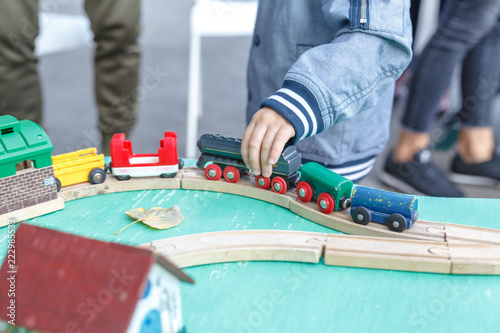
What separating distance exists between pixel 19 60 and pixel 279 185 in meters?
1.18

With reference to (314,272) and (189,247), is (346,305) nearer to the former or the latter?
(314,272)

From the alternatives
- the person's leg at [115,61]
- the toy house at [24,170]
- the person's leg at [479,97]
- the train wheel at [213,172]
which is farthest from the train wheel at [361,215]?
the person's leg at [479,97]

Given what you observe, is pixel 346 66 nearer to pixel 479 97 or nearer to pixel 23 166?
pixel 23 166

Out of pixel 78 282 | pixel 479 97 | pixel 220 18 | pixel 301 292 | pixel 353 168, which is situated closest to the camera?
pixel 78 282

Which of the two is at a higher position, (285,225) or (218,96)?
(285,225)

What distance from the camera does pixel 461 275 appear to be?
63cm

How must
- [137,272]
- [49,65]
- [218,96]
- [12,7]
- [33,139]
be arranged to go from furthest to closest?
1. [49,65]
2. [218,96]
3. [12,7]
4. [33,139]
5. [137,272]

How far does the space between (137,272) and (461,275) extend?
0.42 m

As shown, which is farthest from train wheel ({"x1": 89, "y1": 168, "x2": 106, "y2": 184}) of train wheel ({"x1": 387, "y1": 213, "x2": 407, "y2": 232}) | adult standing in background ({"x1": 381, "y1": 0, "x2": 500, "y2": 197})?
adult standing in background ({"x1": 381, "y1": 0, "x2": 500, "y2": 197})

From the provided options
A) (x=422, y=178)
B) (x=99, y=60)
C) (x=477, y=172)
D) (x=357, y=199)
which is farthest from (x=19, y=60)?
(x=477, y=172)

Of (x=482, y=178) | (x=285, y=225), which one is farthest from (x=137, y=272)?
(x=482, y=178)

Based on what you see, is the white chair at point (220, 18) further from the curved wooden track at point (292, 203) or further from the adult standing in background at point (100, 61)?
the curved wooden track at point (292, 203)

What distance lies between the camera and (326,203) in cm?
75

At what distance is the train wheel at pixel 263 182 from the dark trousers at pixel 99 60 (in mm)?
1084
